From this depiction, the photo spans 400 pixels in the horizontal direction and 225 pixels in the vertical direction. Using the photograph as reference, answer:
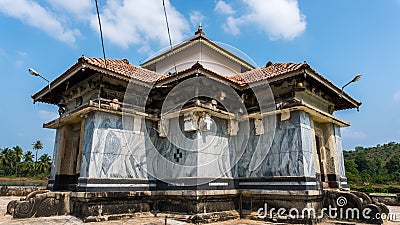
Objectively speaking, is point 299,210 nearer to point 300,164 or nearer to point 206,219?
point 300,164

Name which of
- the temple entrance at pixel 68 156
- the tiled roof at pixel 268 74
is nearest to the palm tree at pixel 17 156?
the temple entrance at pixel 68 156

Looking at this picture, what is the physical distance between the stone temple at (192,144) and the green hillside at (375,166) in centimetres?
2777

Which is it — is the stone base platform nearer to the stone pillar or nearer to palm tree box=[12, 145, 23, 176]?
the stone pillar

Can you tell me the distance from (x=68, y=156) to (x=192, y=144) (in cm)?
554

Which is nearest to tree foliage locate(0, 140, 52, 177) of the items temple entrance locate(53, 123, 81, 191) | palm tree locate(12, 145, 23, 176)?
palm tree locate(12, 145, 23, 176)

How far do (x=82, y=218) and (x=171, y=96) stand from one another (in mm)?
5099

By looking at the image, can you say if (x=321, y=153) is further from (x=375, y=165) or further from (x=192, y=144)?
(x=375, y=165)

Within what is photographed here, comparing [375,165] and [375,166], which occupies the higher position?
[375,165]

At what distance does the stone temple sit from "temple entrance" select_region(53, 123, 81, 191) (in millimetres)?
40

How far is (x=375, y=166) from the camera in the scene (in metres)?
55.7

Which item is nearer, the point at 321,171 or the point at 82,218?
the point at 82,218

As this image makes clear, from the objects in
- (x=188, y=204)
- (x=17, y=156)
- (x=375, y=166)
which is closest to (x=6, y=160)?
(x=17, y=156)

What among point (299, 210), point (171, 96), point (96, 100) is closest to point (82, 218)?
point (96, 100)

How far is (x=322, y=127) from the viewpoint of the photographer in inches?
461
